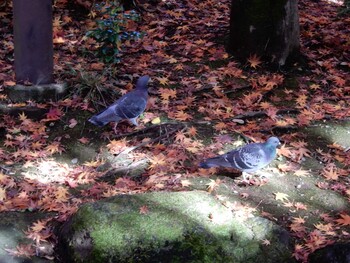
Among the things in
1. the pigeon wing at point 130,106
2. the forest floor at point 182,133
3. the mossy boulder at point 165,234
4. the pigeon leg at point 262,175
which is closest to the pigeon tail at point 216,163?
the forest floor at point 182,133

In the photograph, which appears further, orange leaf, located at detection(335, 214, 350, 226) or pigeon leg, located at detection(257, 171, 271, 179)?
pigeon leg, located at detection(257, 171, 271, 179)

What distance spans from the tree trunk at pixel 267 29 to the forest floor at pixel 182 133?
0.19 m

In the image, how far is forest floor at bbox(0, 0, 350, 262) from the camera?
14.0ft

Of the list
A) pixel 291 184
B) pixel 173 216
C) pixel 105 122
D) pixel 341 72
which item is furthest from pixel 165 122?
pixel 341 72

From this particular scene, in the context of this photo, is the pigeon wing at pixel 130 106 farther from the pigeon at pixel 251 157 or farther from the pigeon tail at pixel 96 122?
the pigeon at pixel 251 157

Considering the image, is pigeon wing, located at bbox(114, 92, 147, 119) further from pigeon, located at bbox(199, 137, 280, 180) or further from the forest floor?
pigeon, located at bbox(199, 137, 280, 180)

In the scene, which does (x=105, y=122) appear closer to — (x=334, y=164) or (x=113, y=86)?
(x=113, y=86)

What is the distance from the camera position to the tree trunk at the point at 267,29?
6660mm

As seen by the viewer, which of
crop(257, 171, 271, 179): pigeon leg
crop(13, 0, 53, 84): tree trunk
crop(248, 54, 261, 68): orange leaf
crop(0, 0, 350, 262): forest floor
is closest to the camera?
crop(0, 0, 350, 262): forest floor

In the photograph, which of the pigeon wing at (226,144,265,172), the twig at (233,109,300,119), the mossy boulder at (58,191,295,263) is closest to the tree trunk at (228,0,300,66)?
the twig at (233,109,300,119)

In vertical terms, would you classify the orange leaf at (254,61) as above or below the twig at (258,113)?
above

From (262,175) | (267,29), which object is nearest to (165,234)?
(262,175)

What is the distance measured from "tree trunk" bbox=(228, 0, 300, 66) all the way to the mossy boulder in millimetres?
3534

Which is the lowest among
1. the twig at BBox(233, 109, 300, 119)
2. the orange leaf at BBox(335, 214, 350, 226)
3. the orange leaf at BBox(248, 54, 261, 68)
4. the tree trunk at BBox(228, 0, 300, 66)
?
the twig at BBox(233, 109, 300, 119)
